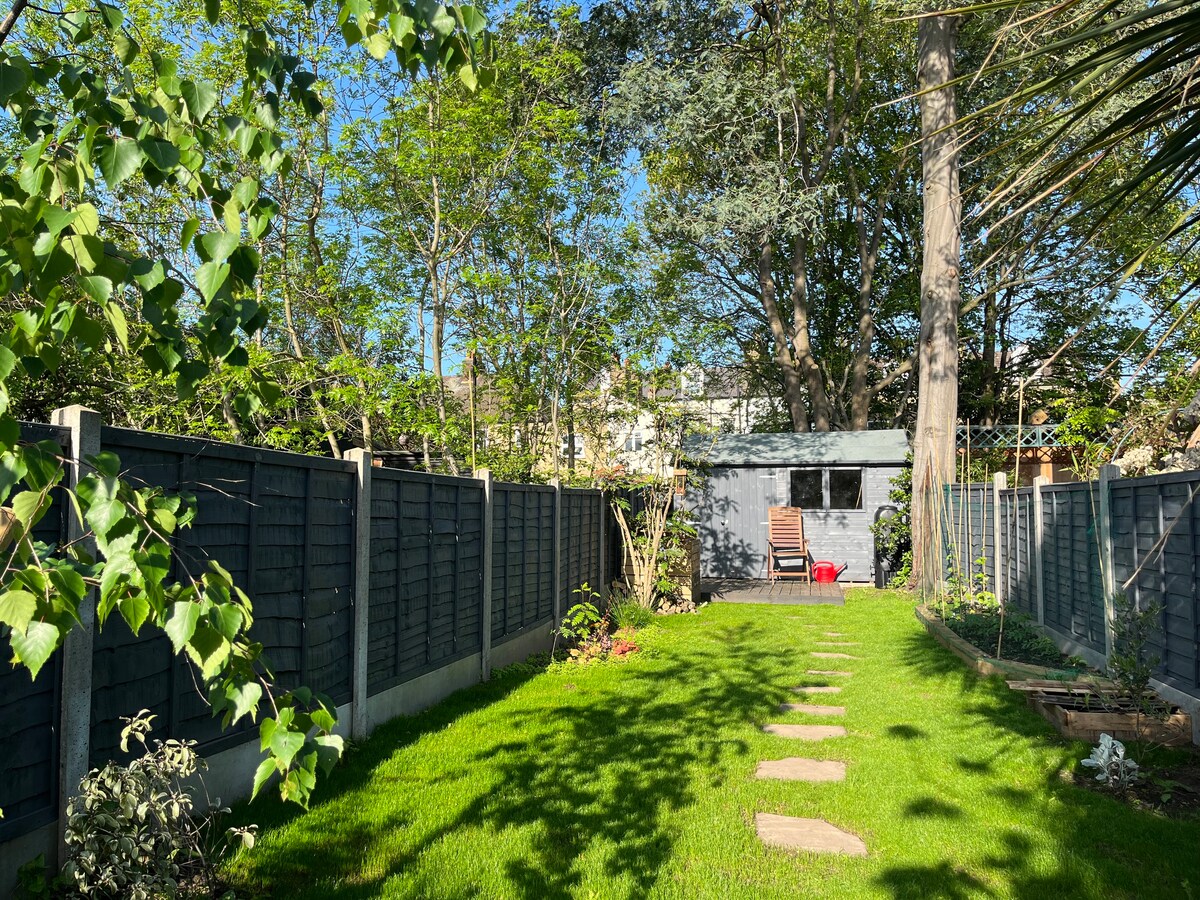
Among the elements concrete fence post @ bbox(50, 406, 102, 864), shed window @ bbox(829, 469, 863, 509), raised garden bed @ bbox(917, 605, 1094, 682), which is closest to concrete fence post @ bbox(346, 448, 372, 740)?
concrete fence post @ bbox(50, 406, 102, 864)

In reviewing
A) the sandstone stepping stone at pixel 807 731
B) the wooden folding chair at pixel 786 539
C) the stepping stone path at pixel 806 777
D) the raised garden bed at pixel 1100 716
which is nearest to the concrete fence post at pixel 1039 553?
the raised garden bed at pixel 1100 716

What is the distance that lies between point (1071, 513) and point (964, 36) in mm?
10657

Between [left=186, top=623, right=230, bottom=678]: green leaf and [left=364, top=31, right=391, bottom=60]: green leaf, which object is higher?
[left=364, top=31, right=391, bottom=60]: green leaf

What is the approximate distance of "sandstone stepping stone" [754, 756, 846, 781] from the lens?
4.34m

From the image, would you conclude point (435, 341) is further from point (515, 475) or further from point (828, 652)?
point (828, 652)

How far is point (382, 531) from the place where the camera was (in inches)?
193

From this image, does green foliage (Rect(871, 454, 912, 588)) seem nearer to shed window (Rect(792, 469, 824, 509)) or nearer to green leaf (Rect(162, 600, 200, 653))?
shed window (Rect(792, 469, 824, 509))

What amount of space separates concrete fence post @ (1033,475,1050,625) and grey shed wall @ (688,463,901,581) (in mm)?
6659

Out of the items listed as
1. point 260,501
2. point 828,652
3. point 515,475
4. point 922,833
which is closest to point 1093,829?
point 922,833

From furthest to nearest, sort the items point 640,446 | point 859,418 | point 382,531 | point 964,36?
1. point 859,418
2. point 964,36
3. point 640,446
4. point 382,531

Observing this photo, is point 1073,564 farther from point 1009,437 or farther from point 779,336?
point 779,336

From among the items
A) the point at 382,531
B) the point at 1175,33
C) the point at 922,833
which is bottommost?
the point at 922,833

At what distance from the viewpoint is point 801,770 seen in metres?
4.45

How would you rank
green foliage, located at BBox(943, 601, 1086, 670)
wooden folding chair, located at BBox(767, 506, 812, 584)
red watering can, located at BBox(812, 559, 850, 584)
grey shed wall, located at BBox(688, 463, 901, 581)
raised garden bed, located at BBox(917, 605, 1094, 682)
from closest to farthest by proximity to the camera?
raised garden bed, located at BBox(917, 605, 1094, 682)
green foliage, located at BBox(943, 601, 1086, 670)
red watering can, located at BBox(812, 559, 850, 584)
wooden folding chair, located at BBox(767, 506, 812, 584)
grey shed wall, located at BBox(688, 463, 901, 581)
